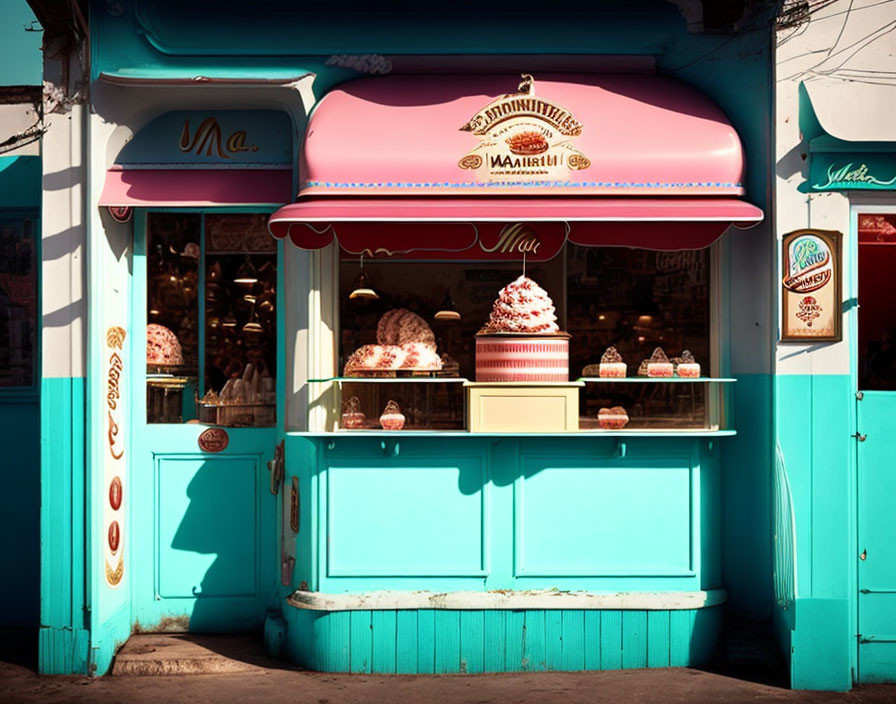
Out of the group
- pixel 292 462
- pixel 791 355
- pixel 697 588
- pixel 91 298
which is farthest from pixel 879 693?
pixel 91 298

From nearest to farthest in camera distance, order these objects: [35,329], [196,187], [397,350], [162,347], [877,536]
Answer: [877,536] < [397,350] < [196,187] < [162,347] < [35,329]

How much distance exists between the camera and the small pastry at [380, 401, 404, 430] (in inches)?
253

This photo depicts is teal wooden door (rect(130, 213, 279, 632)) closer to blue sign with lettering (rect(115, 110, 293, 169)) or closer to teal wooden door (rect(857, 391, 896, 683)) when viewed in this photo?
blue sign with lettering (rect(115, 110, 293, 169))

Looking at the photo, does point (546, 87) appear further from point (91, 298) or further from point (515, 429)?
point (91, 298)

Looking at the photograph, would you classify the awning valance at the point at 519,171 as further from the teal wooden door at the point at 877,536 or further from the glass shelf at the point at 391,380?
the teal wooden door at the point at 877,536

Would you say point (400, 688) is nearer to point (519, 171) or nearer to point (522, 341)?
point (522, 341)

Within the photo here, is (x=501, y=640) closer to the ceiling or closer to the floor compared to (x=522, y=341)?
closer to the floor

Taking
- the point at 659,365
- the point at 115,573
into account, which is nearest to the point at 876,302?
the point at 659,365

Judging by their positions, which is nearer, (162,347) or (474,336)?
(474,336)

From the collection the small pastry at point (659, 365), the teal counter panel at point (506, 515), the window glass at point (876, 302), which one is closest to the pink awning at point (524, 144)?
the window glass at point (876, 302)

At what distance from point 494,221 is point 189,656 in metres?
3.33

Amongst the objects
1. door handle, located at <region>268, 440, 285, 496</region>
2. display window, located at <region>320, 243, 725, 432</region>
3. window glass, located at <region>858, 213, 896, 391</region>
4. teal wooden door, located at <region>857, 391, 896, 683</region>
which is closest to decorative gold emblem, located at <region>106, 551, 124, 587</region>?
door handle, located at <region>268, 440, 285, 496</region>

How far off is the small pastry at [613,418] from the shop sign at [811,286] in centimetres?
107

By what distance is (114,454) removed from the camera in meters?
6.73
